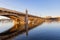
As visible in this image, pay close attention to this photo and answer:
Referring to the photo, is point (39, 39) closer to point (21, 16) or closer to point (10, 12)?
point (10, 12)

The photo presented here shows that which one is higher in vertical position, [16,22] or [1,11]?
[1,11]

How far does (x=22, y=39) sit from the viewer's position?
18516mm

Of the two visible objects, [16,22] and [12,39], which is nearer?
[12,39]

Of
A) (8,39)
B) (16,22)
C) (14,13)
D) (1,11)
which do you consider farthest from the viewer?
(16,22)

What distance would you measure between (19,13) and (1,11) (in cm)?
1186

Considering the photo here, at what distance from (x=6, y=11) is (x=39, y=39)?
74.4 feet

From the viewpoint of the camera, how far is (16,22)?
5744cm

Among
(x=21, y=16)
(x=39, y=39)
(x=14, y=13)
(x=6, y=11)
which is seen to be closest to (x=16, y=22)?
(x=21, y=16)

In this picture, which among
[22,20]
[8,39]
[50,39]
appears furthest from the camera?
[22,20]

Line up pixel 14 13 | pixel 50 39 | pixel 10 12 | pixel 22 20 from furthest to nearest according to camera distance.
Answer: pixel 22 20 < pixel 14 13 < pixel 10 12 < pixel 50 39

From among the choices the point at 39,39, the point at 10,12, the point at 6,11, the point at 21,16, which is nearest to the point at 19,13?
the point at 21,16

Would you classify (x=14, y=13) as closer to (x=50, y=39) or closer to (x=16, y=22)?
(x=16, y=22)

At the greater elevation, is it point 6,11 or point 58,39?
point 6,11

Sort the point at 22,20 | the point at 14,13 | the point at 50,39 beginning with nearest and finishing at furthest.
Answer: the point at 50,39, the point at 14,13, the point at 22,20
